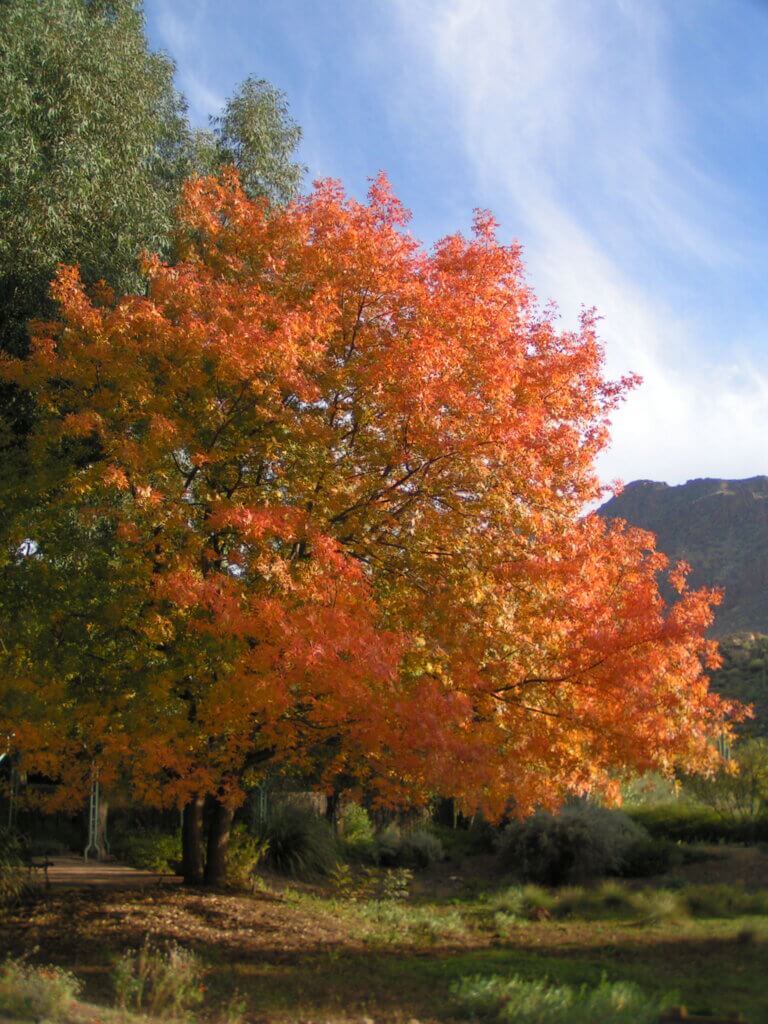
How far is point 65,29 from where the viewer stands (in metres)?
13.6

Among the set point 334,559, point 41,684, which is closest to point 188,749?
point 41,684

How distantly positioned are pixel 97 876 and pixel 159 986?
9.46m

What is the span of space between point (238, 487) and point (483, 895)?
380 inches

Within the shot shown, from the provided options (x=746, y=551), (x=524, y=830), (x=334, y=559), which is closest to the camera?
(x=334, y=559)

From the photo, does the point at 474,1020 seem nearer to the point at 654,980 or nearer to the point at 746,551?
the point at 654,980

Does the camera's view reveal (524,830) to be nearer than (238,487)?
No

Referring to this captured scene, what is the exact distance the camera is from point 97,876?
1616 centimetres

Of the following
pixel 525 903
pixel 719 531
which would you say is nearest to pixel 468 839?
pixel 525 903

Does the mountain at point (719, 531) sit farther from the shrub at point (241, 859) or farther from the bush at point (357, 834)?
the shrub at point (241, 859)

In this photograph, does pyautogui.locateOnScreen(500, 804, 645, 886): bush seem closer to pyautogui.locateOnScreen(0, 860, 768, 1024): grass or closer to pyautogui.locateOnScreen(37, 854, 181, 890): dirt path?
pyautogui.locateOnScreen(0, 860, 768, 1024): grass

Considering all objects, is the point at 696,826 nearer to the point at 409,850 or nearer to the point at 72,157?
the point at 409,850

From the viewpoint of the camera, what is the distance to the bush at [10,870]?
12.1m

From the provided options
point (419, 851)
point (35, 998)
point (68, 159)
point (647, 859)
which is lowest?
point (419, 851)

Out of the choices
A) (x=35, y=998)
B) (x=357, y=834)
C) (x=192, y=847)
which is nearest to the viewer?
(x=35, y=998)
